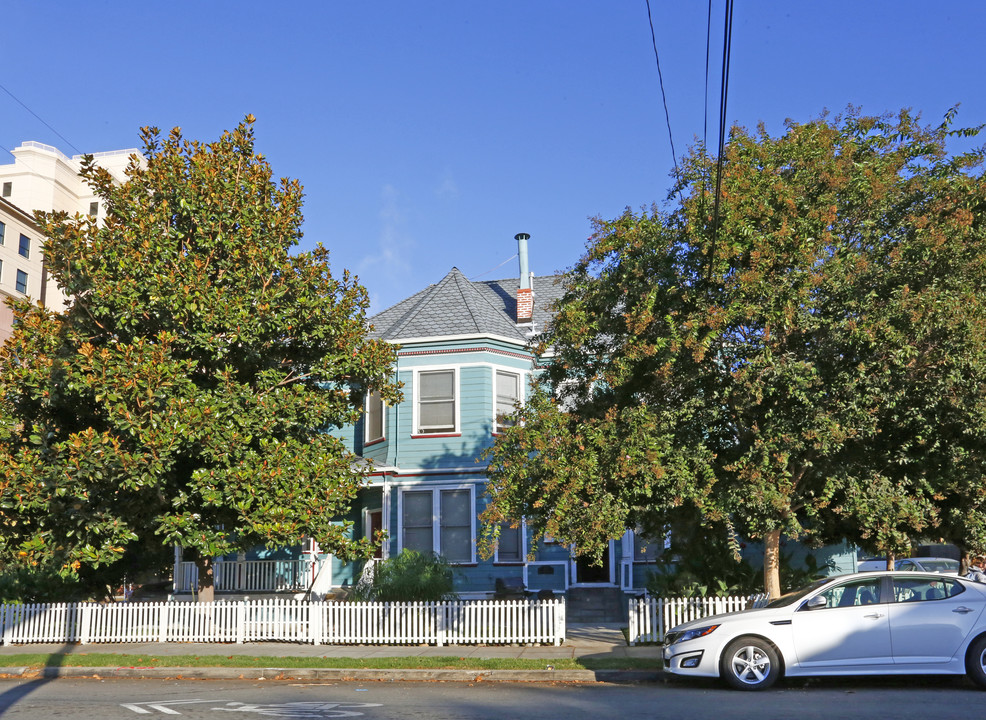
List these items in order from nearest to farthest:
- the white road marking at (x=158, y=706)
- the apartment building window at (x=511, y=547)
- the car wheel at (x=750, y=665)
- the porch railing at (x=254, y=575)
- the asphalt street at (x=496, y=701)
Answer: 1. the asphalt street at (x=496, y=701)
2. the white road marking at (x=158, y=706)
3. the car wheel at (x=750, y=665)
4. the apartment building window at (x=511, y=547)
5. the porch railing at (x=254, y=575)

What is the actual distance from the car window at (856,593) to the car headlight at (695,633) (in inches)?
56.4

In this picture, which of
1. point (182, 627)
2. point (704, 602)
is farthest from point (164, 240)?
point (704, 602)

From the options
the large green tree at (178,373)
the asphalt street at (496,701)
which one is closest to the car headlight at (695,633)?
the asphalt street at (496,701)

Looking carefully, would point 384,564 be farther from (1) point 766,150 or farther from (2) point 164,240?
(1) point 766,150

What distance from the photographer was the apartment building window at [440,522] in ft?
75.8

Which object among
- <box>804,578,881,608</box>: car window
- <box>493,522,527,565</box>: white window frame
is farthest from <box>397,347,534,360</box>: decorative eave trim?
<box>804,578,881,608</box>: car window

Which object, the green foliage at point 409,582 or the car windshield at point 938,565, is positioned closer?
the green foliage at point 409,582

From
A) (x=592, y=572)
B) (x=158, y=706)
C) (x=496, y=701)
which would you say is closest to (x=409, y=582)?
(x=592, y=572)

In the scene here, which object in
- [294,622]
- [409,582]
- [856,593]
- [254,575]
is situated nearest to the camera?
[856,593]

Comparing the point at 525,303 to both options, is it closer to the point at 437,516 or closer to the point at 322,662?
the point at 437,516

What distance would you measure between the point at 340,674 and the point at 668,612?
5.61m

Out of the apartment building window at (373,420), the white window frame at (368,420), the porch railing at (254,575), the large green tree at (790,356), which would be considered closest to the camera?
the large green tree at (790,356)

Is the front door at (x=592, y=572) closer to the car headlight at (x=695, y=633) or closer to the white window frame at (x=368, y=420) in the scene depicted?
the white window frame at (x=368, y=420)

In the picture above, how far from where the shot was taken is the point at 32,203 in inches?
3406
